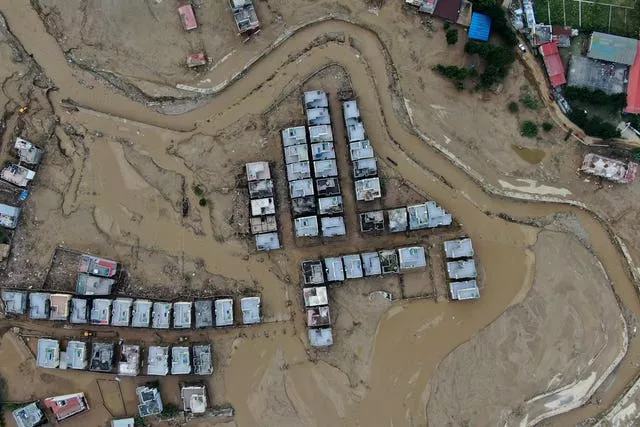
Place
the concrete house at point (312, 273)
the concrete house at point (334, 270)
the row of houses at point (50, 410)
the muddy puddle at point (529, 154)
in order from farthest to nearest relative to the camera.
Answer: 1. the muddy puddle at point (529, 154)
2. the concrete house at point (334, 270)
3. the concrete house at point (312, 273)
4. the row of houses at point (50, 410)

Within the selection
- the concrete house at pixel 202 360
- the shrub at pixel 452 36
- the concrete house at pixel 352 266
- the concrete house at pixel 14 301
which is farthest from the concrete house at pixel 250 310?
the shrub at pixel 452 36

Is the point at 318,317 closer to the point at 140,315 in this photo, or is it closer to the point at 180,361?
the point at 180,361

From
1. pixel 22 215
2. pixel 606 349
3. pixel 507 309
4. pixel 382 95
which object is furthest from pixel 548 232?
pixel 22 215

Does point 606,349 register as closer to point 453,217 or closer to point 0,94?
point 453,217

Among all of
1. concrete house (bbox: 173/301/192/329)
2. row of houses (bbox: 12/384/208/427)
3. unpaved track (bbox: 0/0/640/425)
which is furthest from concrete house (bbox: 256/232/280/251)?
row of houses (bbox: 12/384/208/427)

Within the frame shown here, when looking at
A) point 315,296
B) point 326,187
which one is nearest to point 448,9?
point 326,187

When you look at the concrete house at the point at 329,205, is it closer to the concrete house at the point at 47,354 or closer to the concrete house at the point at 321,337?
the concrete house at the point at 321,337
